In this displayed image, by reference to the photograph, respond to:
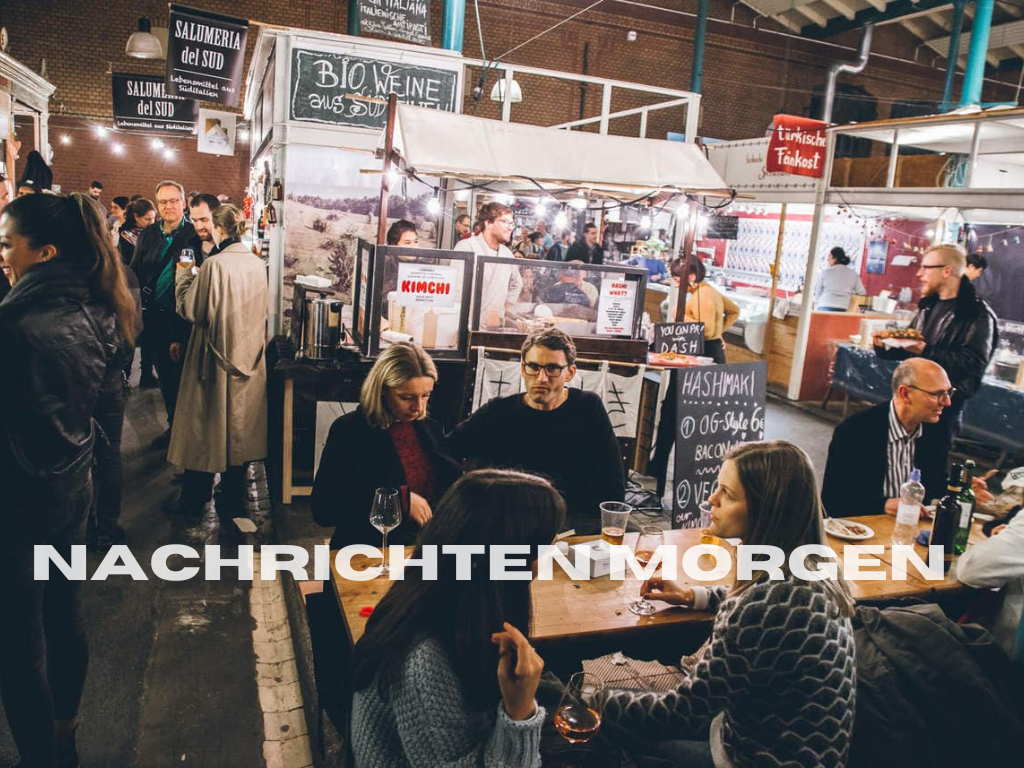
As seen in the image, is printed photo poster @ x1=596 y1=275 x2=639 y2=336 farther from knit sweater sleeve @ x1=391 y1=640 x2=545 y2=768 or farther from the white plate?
knit sweater sleeve @ x1=391 y1=640 x2=545 y2=768

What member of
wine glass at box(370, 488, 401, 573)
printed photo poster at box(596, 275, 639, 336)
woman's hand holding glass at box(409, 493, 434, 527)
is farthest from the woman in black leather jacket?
printed photo poster at box(596, 275, 639, 336)

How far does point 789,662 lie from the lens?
1900 millimetres

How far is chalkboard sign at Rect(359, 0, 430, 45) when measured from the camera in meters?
7.98

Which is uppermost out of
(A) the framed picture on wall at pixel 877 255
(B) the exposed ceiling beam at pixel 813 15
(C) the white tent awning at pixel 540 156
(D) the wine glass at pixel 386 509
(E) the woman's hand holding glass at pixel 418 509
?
(B) the exposed ceiling beam at pixel 813 15

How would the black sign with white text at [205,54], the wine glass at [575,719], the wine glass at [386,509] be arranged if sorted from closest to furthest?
the wine glass at [575,719], the wine glass at [386,509], the black sign with white text at [205,54]

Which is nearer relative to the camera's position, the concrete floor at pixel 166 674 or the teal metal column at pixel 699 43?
the concrete floor at pixel 166 674

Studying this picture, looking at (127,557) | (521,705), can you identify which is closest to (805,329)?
(127,557)

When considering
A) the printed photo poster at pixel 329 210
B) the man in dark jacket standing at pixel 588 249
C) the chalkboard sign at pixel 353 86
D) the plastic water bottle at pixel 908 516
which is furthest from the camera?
the man in dark jacket standing at pixel 588 249

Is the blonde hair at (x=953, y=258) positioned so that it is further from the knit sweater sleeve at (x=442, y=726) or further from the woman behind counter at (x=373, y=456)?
the knit sweater sleeve at (x=442, y=726)

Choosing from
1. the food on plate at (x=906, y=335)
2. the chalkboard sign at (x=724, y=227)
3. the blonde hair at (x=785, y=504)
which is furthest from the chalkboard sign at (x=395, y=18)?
the chalkboard sign at (x=724, y=227)

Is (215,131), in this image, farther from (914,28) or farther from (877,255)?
(914,28)

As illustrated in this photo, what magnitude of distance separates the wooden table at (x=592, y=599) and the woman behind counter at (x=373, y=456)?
0.32m

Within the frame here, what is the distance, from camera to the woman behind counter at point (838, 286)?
11.3 meters

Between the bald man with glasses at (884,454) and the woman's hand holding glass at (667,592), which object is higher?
the bald man with glasses at (884,454)
